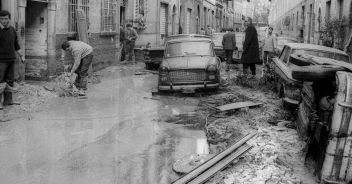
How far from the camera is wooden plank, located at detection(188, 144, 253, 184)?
206 inches

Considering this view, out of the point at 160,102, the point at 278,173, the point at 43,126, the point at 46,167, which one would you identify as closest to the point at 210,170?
the point at 278,173

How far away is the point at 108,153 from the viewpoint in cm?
641

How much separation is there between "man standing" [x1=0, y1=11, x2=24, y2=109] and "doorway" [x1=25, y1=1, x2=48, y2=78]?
3561 mm

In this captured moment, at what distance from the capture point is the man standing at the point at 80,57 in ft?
36.9

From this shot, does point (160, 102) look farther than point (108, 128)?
Yes

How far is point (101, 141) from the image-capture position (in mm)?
7059

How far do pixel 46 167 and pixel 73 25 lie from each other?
31.2 feet

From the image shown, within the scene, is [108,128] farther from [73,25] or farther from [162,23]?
[162,23]

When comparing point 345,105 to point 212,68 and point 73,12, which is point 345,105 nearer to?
point 212,68

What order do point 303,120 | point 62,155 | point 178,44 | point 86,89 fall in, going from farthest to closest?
point 178,44, point 86,89, point 303,120, point 62,155

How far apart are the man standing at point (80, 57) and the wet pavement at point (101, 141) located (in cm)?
93

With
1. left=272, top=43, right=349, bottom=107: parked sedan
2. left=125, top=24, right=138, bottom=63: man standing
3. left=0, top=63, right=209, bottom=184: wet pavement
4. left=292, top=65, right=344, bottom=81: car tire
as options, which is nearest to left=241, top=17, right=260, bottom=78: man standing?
left=272, top=43, right=349, bottom=107: parked sedan

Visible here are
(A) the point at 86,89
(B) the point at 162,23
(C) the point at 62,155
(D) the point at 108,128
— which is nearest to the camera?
(C) the point at 62,155

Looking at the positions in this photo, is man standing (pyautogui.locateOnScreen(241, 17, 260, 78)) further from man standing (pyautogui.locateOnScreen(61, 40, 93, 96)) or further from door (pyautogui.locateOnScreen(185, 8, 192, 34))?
door (pyautogui.locateOnScreen(185, 8, 192, 34))
